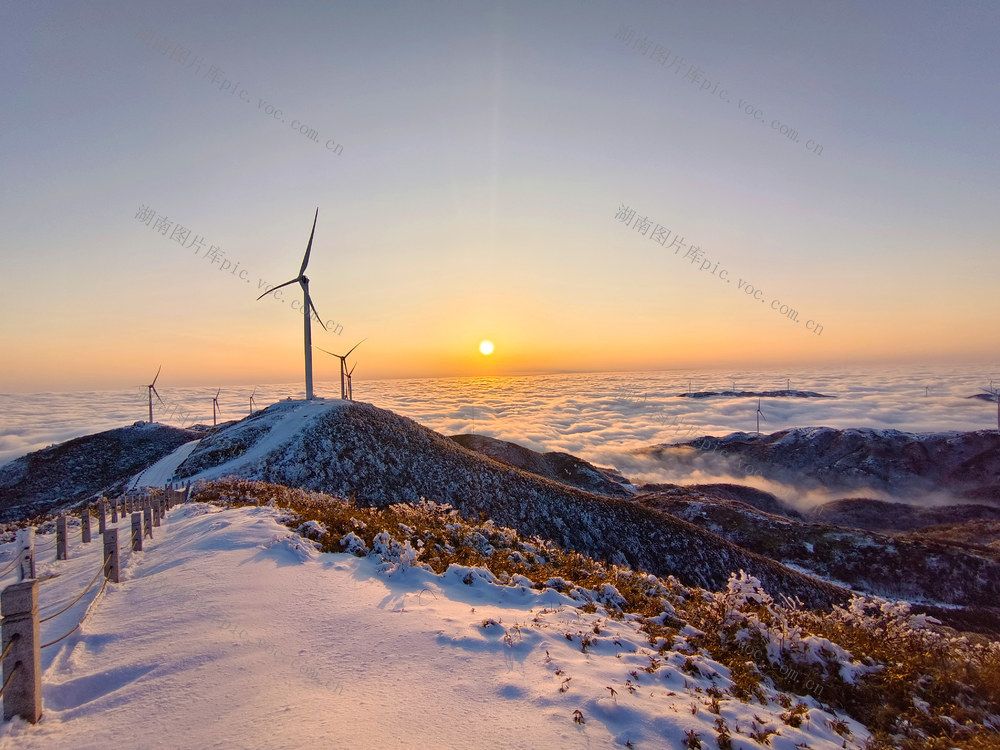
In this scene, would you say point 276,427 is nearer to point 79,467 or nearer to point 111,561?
point 111,561

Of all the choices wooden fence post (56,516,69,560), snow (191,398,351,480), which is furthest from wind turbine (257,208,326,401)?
wooden fence post (56,516,69,560)

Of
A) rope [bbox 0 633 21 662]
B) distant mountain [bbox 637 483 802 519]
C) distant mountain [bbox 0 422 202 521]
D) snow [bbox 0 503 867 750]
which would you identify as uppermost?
rope [bbox 0 633 21 662]

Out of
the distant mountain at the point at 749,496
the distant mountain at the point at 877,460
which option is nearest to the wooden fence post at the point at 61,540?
the distant mountain at the point at 749,496

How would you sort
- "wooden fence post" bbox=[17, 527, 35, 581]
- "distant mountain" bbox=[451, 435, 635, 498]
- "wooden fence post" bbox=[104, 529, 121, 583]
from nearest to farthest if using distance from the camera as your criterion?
"wooden fence post" bbox=[17, 527, 35, 581], "wooden fence post" bbox=[104, 529, 121, 583], "distant mountain" bbox=[451, 435, 635, 498]

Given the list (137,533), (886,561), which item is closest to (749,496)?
(886,561)

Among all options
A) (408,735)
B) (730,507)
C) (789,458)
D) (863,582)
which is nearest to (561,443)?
(789,458)

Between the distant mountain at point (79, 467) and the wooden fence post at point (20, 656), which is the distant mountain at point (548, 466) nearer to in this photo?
the distant mountain at point (79, 467)

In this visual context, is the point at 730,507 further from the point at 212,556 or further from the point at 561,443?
the point at 561,443

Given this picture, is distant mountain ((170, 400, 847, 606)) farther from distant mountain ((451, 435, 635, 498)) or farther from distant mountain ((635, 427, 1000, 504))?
distant mountain ((635, 427, 1000, 504))
